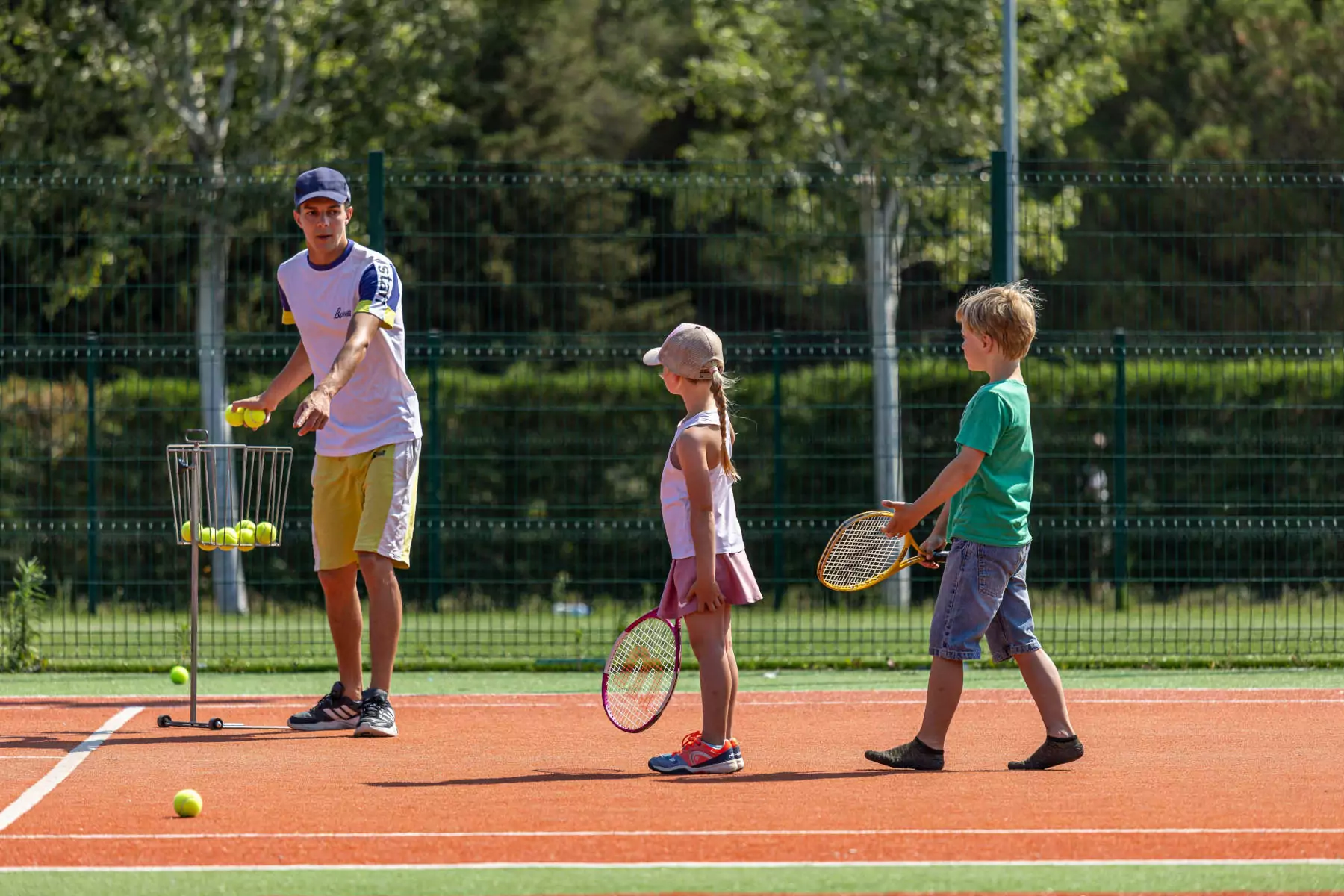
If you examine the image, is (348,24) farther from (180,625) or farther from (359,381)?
(359,381)

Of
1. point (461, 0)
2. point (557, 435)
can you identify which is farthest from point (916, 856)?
point (461, 0)

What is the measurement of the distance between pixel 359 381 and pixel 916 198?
21.6ft

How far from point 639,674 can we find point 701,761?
0.55m

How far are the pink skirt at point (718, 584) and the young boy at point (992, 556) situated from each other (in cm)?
56

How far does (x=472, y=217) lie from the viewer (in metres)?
12.5

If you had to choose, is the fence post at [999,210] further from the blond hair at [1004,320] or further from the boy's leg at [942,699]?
the boy's leg at [942,699]

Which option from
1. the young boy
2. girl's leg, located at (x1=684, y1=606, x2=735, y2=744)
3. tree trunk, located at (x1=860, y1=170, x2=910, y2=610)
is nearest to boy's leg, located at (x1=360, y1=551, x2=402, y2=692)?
girl's leg, located at (x1=684, y1=606, x2=735, y2=744)

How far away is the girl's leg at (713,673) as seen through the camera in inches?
276

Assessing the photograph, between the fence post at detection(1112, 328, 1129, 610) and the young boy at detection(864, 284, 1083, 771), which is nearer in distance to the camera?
the young boy at detection(864, 284, 1083, 771)

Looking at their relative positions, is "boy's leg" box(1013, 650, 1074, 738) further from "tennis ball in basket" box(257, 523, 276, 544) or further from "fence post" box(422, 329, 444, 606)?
"fence post" box(422, 329, 444, 606)

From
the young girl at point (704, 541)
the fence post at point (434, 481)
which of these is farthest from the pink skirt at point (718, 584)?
the fence post at point (434, 481)

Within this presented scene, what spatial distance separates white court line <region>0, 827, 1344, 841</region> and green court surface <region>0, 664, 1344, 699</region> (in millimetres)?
4136

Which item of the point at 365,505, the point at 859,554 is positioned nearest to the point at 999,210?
the point at 859,554

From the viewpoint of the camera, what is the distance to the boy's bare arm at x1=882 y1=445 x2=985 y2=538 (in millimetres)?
6934
